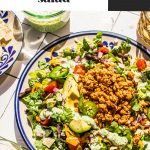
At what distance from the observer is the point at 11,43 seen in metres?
1.49

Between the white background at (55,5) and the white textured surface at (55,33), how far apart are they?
0.18 m

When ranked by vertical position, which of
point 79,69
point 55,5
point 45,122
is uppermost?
point 55,5

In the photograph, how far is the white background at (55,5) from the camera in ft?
4.42

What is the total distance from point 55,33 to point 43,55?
133mm

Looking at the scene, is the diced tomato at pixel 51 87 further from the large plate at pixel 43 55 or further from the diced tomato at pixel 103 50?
the diced tomato at pixel 103 50

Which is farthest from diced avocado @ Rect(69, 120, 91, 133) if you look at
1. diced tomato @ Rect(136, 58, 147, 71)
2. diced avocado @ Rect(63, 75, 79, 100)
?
diced tomato @ Rect(136, 58, 147, 71)

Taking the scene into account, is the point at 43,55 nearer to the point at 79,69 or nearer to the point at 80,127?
the point at 79,69

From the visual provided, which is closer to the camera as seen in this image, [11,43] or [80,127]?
[80,127]

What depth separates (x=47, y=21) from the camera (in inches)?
59.6

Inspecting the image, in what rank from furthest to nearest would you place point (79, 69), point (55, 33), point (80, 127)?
point (55, 33) → point (79, 69) → point (80, 127)

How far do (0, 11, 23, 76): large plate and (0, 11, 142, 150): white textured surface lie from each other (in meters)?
0.06

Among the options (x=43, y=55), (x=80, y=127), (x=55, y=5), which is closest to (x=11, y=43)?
(x=43, y=55)

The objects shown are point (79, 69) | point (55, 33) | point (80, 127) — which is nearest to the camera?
point (80, 127)

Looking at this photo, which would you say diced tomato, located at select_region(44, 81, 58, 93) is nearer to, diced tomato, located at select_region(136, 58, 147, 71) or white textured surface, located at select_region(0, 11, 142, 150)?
white textured surface, located at select_region(0, 11, 142, 150)
